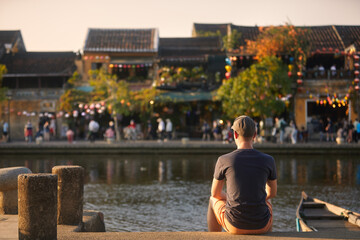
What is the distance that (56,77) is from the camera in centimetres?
3722

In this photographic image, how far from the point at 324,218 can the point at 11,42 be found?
112 ft

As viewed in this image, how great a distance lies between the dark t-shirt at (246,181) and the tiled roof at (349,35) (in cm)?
3096

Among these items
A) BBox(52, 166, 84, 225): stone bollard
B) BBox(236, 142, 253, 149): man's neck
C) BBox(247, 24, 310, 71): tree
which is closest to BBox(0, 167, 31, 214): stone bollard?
BBox(52, 166, 84, 225): stone bollard

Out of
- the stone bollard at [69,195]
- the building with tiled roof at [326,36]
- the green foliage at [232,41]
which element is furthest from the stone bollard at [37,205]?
the green foliage at [232,41]

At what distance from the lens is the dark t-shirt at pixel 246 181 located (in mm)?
5273

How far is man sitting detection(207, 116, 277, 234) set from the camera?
5.28 metres

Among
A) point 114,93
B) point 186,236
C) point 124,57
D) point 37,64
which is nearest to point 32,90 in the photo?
point 37,64

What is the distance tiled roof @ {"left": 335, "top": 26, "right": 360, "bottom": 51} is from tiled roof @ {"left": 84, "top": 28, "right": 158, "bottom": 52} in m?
12.2

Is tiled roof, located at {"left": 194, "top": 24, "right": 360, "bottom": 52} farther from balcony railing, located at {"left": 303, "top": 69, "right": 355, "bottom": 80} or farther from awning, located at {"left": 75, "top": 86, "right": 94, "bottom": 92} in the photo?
awning, located at {"left": 75, "top": 86, "right": 94, "bottom": 92}

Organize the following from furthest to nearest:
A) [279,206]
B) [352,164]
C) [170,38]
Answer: [170,38]
[352,164]
[279,206]

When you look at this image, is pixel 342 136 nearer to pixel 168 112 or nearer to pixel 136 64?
pixel 168 112

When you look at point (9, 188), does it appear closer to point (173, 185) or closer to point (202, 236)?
point (202, 236)

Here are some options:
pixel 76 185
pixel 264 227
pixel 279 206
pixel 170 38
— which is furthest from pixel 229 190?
pixel 170 38

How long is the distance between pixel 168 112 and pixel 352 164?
16177mm
